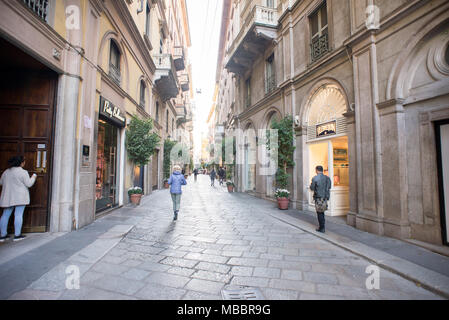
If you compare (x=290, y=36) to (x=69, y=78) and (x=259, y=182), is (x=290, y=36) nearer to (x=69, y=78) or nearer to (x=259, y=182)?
(x=259, y=182)

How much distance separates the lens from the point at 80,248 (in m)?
4.29

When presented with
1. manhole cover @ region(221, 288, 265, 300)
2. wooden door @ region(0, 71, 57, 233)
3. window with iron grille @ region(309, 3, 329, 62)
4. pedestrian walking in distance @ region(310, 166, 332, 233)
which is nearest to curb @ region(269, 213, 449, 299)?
pedestrian walking in distance @ region(310, 166, 332, 233)

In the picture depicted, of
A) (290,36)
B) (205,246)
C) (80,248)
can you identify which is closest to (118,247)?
(80,248)

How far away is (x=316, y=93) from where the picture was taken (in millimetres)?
8531

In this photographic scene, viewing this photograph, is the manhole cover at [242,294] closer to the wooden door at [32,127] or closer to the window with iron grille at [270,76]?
the wooden door at [32,127]

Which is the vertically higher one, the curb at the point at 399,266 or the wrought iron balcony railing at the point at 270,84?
the wrought iron balcony railing at the point at 270,84

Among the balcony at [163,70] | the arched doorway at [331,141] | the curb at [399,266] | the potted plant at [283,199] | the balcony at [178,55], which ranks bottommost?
the curb at [399,266]

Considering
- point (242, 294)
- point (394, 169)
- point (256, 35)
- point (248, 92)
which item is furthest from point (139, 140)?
point (394, 169)

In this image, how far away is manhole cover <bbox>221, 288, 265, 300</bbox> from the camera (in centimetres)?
268

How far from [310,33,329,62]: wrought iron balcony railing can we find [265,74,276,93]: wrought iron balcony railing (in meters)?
3.11

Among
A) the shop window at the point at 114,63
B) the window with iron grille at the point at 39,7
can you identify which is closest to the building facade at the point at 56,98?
the window with iron grille at the point at 39,7

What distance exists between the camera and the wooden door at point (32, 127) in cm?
536

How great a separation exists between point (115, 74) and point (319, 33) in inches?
326

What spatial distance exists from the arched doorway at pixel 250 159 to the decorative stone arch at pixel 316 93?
5317 millimetres
